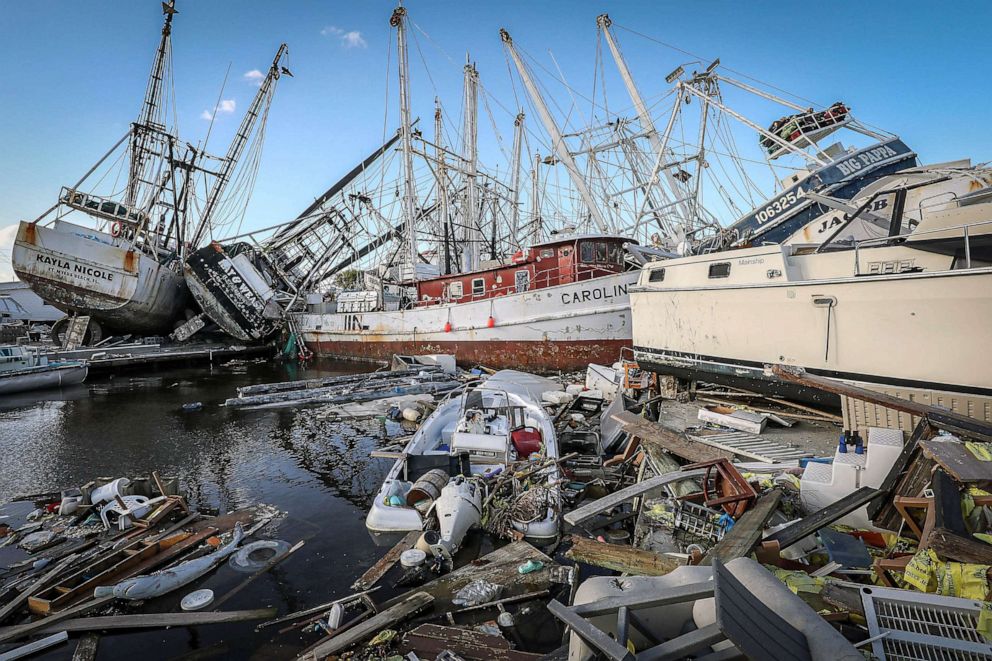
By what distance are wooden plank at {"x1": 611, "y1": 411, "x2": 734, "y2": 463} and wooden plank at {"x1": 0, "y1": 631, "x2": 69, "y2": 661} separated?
253 inches

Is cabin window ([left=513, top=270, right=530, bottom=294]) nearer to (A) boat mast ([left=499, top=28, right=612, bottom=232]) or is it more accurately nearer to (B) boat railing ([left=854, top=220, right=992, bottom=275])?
(A) boat mast ([left=499, top=28, right=612, bottom=232])

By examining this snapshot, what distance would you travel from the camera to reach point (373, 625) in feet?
11.8

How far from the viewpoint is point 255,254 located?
83.3ft

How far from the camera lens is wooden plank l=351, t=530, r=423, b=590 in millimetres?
4535

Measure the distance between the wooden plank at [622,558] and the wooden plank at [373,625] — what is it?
1406 millimetres

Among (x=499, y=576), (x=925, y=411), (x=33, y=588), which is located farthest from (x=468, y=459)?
(x=925, y=411)

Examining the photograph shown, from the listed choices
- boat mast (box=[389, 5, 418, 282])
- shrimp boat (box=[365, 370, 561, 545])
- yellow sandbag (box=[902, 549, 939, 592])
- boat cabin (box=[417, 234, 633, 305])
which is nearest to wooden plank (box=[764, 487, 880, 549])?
yellow sandbag (box=[902, 549, 939, 592])

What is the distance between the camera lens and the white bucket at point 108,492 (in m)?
6.11

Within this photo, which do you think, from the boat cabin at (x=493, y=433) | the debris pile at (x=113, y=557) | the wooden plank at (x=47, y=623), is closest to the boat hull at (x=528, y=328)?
the boat cabin at (x=493, y=433)

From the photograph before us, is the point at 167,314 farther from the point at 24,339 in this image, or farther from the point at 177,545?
the point at 177,545

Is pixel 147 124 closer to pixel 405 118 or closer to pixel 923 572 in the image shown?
pixel 405 118

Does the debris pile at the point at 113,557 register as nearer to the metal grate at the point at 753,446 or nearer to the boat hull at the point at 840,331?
the metal grate at the point at 753,446

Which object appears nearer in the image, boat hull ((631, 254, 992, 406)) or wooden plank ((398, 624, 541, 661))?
wooden plank ((398, 624, 541, 661))

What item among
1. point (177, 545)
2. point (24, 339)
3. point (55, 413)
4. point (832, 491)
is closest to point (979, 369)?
point (832, 491)
